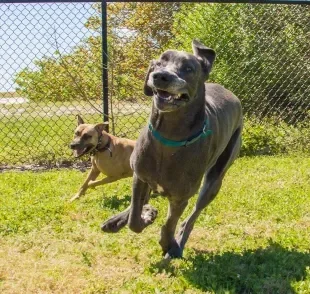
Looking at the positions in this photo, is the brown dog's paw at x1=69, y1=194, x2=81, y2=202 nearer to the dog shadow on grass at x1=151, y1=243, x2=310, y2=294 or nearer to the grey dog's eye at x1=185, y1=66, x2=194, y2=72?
the dog shadow on grass at x1=151, y1=243, x2=310, y2=294

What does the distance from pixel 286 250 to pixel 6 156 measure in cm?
437

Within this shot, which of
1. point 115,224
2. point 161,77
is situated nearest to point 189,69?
point 161,77

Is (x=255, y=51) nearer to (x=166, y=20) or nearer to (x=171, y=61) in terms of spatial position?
(x=166, y=20)

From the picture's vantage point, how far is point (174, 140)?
3318mm

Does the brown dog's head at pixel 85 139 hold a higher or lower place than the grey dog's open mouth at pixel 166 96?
lower

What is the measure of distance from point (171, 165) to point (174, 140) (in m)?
0.16

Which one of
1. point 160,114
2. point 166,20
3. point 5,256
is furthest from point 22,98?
point 160,114

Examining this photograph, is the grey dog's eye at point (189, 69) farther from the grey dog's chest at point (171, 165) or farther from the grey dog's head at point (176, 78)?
the grey dog's chest at point (171, 165)

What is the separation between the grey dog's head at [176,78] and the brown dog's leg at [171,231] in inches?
28.3

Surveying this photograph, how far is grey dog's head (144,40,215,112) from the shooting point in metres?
3.01

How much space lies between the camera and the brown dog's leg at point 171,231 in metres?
3.57

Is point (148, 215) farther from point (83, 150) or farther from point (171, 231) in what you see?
point (83, 150)

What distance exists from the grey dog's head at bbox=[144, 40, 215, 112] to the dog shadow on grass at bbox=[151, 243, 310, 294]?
106 centimetres

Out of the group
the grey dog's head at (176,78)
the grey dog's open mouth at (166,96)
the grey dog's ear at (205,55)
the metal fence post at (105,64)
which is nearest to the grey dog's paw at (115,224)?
the grey dog's head at (176,78)
